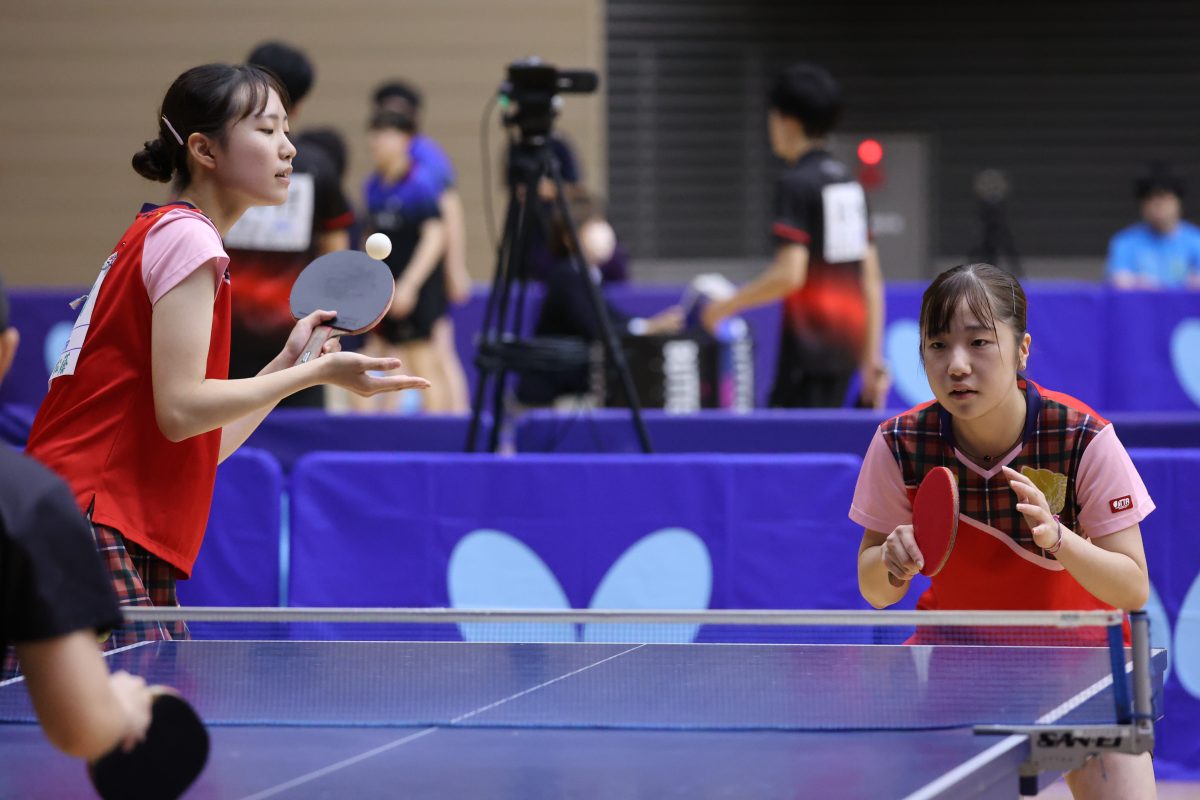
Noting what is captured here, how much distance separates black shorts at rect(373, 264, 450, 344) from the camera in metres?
8.02

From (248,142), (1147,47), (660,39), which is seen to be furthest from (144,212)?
(1147,47)

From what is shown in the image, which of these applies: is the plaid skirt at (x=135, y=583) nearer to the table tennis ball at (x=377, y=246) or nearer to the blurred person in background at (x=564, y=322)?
the table tennis ball at (x=377, y=246)

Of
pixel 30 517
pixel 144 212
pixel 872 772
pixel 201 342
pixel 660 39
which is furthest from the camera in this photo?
pixel 660 39

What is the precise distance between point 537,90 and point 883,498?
2.91 meters

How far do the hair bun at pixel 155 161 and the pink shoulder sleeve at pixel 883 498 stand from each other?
1299 mm

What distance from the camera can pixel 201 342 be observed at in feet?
7.93

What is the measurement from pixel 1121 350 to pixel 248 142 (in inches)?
253

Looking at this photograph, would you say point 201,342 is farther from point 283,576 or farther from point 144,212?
point 283,576

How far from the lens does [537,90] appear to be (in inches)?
208

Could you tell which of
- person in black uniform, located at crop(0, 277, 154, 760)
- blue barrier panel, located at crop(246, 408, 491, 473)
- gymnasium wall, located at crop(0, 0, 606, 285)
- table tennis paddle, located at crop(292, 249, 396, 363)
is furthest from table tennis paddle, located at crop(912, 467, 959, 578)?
gymnasium wall, located at crop(0, 0, 606, 285)

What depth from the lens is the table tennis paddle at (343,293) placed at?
2.58m

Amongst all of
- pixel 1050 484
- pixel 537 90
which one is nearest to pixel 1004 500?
pixel 1050 484

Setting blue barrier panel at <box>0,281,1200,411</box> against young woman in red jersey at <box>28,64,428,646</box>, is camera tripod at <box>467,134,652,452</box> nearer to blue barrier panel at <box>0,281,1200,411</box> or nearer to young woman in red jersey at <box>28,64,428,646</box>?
young woman in red jersey at <box>28,64,428,646</box>

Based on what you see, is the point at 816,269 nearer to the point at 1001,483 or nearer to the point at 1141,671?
the point at 1001,483
